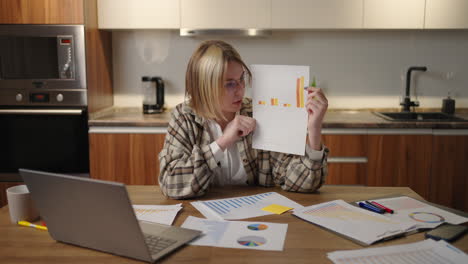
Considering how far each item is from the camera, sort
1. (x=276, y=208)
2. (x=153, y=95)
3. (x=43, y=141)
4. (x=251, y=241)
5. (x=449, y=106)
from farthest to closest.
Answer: (x=153, y=95) < (x=449, y=106) < (x=43, y=141) < (x=276, y=208) < (x=251, y=241)

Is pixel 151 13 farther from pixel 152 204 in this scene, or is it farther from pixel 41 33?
pixel 152 204

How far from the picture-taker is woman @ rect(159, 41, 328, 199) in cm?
152

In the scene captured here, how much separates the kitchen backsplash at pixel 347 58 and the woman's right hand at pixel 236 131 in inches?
74.6

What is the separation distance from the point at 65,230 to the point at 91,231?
3.5 inches

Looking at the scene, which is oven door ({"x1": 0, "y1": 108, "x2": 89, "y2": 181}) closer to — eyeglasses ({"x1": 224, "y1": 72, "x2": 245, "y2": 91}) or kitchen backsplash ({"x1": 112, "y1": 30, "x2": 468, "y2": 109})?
kitchen backsplash ({"x1": 112, "y1": 30, "x2": 468, "y2": 109})

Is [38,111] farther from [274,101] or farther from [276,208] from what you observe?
[276,208]

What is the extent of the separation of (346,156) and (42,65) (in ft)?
6.79

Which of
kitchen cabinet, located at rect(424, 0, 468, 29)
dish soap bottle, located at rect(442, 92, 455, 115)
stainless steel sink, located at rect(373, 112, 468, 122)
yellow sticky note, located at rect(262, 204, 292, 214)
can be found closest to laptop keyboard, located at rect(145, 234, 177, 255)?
yellow sticky note, located at rect(262, 204, 292, 214)

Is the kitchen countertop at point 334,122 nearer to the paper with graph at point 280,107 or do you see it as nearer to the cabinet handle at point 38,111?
the cabinet handle at point 38,111

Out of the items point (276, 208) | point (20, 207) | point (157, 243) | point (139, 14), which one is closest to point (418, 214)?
point (276, 208)

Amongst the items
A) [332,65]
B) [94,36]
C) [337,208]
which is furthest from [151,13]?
[337,208]

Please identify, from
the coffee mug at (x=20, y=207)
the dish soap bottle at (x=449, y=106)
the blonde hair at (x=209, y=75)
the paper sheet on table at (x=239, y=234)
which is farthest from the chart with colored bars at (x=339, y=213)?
the dish soap bottle at (x=449, y=106)

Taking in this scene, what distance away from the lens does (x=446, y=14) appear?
119 inches

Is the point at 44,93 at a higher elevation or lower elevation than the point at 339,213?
higher
